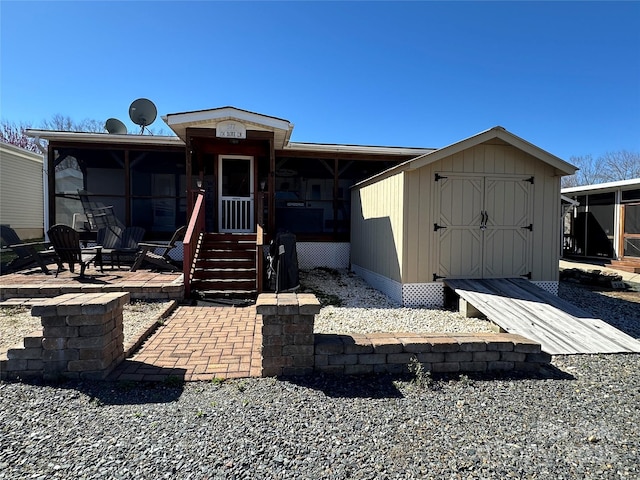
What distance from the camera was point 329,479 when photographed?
1766 millimetres

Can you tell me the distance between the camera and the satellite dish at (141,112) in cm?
1012

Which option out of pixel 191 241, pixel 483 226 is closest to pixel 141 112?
pixel 191 241

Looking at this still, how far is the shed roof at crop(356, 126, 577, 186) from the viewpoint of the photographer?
18.0 feet

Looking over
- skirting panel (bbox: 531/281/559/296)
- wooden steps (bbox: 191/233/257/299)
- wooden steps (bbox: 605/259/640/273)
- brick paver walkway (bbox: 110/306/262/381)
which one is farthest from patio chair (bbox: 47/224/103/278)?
wooden steps (bbox: 605/259/640/273)

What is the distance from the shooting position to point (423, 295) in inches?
230

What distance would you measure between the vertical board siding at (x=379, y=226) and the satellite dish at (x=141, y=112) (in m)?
6.37

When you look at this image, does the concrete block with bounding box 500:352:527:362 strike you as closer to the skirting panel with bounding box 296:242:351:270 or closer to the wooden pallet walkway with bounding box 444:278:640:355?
the wooden pallet walkway with bounding box 444:278:640:355

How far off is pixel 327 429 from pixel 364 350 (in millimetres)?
883

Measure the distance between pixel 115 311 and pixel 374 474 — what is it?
2358 millimetres

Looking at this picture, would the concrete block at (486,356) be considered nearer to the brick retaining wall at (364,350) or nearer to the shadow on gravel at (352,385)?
the brick retaining wall at (364,350)

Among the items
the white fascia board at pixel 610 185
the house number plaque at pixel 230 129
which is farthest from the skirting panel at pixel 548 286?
the house number plaque at pixel 230 129

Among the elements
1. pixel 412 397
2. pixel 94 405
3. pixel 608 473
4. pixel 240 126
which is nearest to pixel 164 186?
pixel 240 126

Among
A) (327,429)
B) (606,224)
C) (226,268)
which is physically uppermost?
(606,224)

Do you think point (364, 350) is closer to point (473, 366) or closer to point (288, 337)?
point (288, 337)
